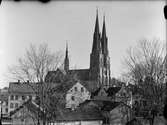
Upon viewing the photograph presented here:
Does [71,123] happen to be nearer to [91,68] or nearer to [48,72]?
[48,72]

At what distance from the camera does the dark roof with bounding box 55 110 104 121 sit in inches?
1206

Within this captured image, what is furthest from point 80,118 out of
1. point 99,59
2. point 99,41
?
point 99,59

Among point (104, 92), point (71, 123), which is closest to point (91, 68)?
point (104, 92)

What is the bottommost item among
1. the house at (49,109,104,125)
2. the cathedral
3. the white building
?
the house at (49,109,104,125)

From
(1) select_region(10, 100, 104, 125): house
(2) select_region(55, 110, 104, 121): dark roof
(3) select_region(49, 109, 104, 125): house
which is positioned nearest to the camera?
(1) select_region(10, 100, 104, 125): house

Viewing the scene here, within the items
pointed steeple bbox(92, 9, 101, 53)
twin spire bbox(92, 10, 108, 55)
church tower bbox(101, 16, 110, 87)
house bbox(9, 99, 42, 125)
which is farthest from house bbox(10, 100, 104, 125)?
church tower bbox(101, 16, 110, 87)

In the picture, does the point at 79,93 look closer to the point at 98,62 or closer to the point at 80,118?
the point at 80,118

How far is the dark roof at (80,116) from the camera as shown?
3063 cm

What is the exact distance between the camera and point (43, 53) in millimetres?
18703

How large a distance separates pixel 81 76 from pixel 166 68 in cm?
6195

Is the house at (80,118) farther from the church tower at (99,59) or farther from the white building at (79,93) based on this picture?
the church tower at (99,59)

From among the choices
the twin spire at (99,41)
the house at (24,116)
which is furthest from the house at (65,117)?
the twin spire at (99,41)

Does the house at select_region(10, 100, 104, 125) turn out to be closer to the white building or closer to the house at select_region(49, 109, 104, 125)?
the house at select_region(49, 109, 104, 125)

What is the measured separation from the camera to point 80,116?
32.1m
